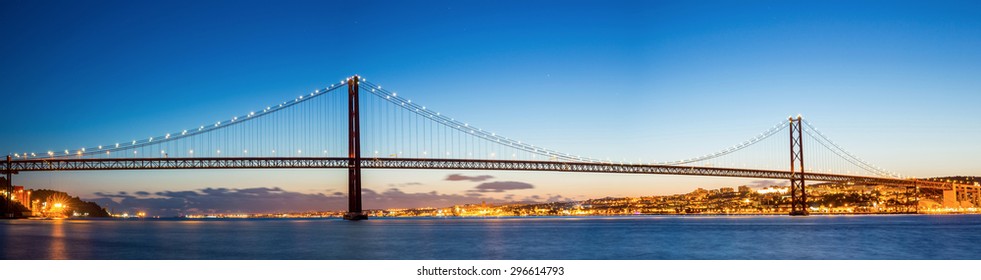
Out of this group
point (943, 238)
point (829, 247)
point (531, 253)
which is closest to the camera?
point (531, 253)

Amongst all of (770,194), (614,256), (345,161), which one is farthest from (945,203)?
(614,256)

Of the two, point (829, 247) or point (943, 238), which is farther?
point (943, 238)

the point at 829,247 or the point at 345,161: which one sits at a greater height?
the point at 345,161
